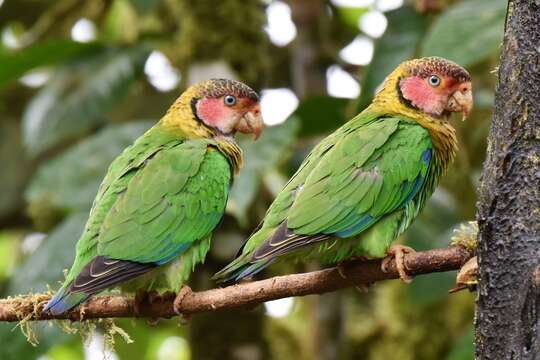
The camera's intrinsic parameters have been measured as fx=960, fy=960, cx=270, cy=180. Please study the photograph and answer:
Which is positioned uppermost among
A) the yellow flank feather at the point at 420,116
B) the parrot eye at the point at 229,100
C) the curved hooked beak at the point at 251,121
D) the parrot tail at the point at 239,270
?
the parrot eye at the point at 229,100

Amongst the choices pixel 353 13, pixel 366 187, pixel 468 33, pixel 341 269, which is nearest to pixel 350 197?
pixel 366 187

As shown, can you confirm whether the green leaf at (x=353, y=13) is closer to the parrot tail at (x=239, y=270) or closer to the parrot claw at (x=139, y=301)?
the parrot claw at (x=139, y=301)

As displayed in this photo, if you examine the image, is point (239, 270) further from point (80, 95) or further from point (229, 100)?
point (80, 95)

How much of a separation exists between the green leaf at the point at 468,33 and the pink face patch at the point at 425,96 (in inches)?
26.0

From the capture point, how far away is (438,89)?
3.64 m

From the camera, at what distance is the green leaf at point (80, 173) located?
4613 mm

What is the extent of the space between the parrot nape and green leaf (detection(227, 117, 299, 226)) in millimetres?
797

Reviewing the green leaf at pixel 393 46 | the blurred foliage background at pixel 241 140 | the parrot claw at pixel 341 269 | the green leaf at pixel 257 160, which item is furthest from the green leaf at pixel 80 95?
the parrot claw at pixel 341 269

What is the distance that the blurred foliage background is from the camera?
452 centimetres

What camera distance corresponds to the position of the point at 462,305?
5914 mm

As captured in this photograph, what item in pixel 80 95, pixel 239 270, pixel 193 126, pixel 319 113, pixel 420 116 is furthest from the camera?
pixel 80 95

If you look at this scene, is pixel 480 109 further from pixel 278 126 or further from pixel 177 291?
pixel 177 291

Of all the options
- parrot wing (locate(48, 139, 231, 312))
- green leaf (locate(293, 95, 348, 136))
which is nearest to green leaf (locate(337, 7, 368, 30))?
green leaf (locate(293, 95, 348, 136))

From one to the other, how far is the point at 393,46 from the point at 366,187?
2.01 metres
